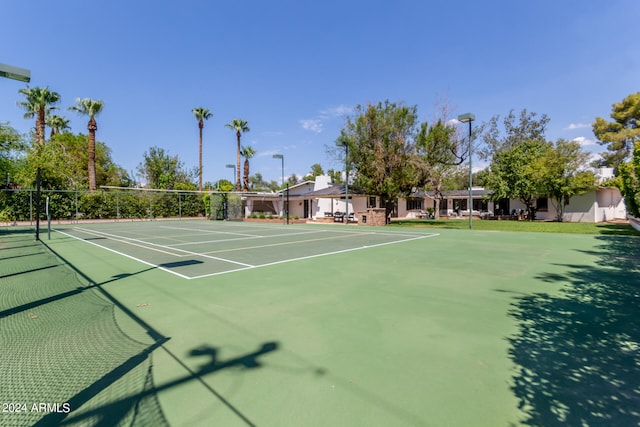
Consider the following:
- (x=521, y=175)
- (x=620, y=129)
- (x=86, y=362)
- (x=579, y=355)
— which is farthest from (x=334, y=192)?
(x=620, y=129)

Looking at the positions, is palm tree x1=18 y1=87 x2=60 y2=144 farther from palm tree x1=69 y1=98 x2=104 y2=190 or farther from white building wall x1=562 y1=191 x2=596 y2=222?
white building wall x1=562 y1=191 x2=596 y2=222

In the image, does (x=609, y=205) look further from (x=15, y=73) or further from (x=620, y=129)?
(x=15, y=73)

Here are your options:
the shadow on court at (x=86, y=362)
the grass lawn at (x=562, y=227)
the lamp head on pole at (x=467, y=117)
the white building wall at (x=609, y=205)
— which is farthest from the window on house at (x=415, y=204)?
the shadow on court at (x=86, y=362)

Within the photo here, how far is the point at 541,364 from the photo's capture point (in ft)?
10.3

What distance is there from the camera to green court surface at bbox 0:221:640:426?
2441mm

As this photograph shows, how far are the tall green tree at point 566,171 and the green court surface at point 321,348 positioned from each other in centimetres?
2074

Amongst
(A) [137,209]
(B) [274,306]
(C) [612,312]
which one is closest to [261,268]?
(B) [274,306]

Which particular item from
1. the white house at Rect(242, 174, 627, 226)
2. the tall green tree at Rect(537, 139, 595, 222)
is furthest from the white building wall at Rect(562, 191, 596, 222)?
the tall green tree at Rect(537, 139, 595, 222)

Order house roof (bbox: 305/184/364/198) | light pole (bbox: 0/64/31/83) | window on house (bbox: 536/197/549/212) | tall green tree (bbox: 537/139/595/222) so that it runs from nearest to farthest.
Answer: light pole (bbox: 0/64/31/83), tall green tree (bbox: 537/139/595/222), window on house (bbox: 536/197/549/212), house roof (bbox: 305/184/364/198)

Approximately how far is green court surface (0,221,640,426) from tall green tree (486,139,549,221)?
71.3 ft

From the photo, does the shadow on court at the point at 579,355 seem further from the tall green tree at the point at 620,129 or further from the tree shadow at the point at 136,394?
the tall green tree at the point at 620,129

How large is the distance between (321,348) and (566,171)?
29187 mm

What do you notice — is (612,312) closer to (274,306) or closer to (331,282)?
(331,282)

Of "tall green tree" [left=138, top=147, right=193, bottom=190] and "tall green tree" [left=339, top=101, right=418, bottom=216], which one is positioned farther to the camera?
"tall green tree" [left=138, top=147, right=193, bottom=190]
